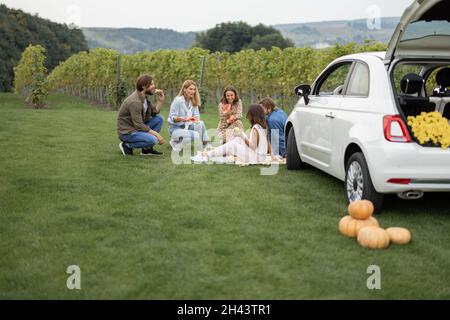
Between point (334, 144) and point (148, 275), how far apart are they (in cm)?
344

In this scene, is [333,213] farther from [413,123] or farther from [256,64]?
[256,64]

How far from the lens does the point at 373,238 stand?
4.88 m

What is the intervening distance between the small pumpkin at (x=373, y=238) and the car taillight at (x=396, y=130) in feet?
3.57

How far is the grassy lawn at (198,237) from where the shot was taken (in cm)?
391

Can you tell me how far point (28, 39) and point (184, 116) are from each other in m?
75.8

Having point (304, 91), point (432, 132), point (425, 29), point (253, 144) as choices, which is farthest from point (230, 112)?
point (432, 132)

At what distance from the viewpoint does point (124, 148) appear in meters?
10.1

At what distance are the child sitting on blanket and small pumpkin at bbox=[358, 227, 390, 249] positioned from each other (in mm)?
4473

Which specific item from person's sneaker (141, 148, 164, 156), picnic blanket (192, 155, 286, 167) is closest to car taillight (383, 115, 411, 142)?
picnic blanket (192, 155, 286, 167)

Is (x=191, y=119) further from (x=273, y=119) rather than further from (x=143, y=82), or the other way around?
(x=273, y=119)

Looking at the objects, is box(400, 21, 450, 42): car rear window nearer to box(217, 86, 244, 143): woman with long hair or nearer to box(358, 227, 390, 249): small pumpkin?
box(358, 227, 390, 249): small pumpkin

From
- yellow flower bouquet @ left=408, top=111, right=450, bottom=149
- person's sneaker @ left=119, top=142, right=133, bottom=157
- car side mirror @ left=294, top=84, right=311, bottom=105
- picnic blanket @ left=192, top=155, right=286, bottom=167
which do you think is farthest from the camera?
person's sneaker @ left=119, top=142, right=133, bottom=157

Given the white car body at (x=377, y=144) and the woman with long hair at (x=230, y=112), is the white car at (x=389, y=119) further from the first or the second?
the woman with long hair at (x=230, y=112)

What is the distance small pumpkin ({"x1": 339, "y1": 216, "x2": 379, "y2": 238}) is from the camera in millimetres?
5164
